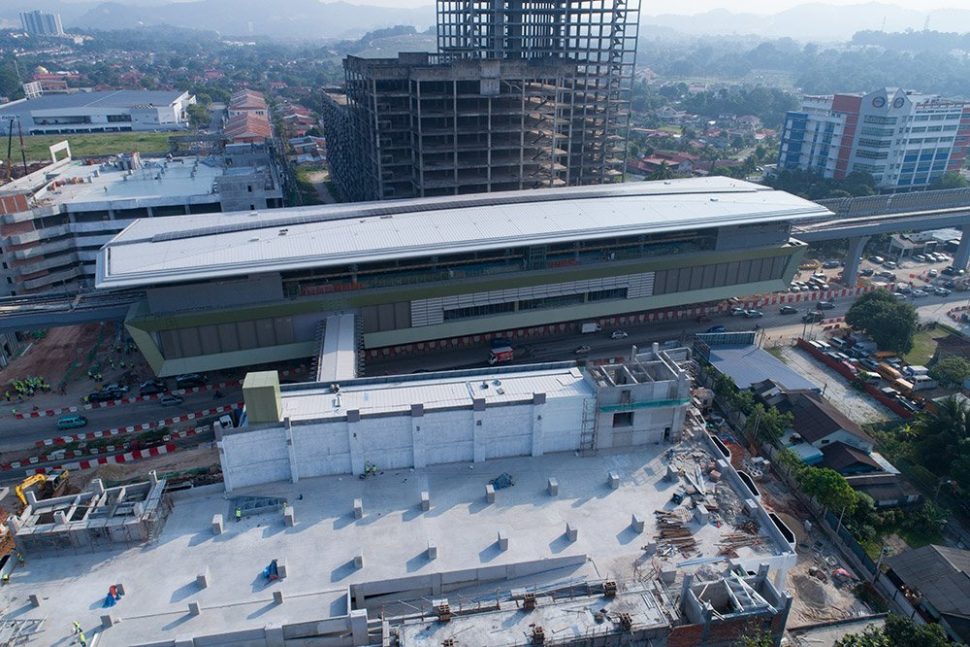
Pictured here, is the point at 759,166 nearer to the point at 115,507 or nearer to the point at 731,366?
the point at 731,366

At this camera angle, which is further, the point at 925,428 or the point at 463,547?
the point at 925,428

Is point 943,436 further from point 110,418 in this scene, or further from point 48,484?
point 110,418

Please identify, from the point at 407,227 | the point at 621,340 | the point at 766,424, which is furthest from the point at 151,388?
the point at 766,424

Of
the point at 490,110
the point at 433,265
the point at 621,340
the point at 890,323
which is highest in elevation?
the point at 490,110

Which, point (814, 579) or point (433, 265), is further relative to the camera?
point (433, 265)

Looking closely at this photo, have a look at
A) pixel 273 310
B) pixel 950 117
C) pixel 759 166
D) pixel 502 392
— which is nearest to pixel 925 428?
pixel 502 392

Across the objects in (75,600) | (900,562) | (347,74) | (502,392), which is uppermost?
(347,74)

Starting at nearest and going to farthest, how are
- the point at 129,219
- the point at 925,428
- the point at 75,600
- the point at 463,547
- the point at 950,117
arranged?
1. the point at 75,600
2. the point at 463,547
3. the point at 925,428
4. the point at 129,219
5. the point at 950,117
